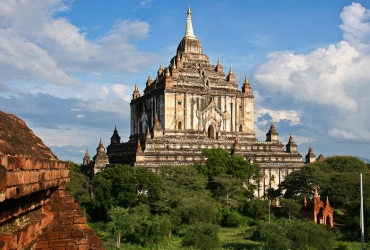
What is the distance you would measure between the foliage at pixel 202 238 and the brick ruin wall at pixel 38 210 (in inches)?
914

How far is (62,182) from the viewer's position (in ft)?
23.9

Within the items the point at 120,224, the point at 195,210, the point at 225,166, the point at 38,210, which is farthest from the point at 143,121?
the point at 38,210

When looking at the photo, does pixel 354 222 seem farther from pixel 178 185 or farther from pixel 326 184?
pixel 178 185

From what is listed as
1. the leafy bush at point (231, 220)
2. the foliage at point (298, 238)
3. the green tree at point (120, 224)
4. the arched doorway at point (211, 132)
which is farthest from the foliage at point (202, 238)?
the arched doorway at point (211, 132)

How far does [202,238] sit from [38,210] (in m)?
24.7

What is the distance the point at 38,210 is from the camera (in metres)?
6.57

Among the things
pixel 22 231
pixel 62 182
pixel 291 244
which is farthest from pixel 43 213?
pixel 291 244

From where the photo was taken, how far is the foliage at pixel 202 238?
30219 millimetres

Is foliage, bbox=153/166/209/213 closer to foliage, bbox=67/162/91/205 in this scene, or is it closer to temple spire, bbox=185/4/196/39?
foliage, bbox=67/162/91/205

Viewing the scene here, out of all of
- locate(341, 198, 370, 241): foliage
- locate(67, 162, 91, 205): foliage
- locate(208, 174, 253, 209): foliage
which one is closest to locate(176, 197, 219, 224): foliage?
locate(208, 174, 253, 209): foliage

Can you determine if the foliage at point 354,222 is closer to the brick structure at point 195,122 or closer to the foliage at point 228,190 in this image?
the foliage at point 228,190

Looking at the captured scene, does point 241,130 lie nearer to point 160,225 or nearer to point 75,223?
point 160,225

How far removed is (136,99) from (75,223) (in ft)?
162

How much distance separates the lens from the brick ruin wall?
4.29 metres
